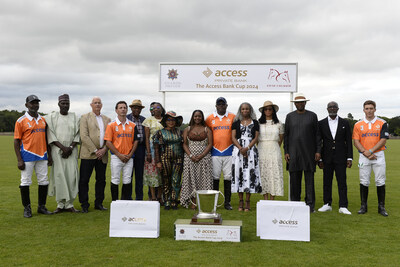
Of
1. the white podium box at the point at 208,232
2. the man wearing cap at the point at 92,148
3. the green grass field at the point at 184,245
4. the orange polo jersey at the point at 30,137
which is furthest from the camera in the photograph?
the man wearing cap at the point at 92,148

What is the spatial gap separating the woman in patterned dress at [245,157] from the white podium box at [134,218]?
2.10 metres

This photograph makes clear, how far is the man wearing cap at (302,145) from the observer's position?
6660 mm

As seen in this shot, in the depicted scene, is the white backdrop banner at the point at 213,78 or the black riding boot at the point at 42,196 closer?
the black riding boot at the point at 42,196

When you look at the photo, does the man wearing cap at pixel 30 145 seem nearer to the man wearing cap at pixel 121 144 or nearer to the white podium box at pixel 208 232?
the man wearing cap at pixel 121 144

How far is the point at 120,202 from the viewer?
4984 millimetres

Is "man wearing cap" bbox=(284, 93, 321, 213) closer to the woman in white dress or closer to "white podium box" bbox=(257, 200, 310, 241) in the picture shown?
the woman in white dress

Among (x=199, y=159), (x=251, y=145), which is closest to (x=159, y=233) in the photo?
(x=199, y=159)

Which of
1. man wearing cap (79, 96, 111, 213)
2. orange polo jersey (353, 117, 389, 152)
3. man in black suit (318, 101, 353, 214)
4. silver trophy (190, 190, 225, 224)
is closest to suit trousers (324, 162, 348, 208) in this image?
man in black suit (318, 101, 353, 214)

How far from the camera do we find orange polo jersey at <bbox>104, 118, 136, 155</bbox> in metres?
6.41

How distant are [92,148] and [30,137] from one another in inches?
39.7

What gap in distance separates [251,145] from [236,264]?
9.75 ft

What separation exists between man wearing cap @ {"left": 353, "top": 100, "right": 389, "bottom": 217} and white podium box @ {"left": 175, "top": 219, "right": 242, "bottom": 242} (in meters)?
3.09

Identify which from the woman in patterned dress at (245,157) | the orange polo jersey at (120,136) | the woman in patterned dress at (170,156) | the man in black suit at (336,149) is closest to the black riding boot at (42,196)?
the orange polo jersey at (120,136)

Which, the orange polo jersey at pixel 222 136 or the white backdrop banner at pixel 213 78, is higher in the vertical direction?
the white backdrop banner at pixel 213 78
